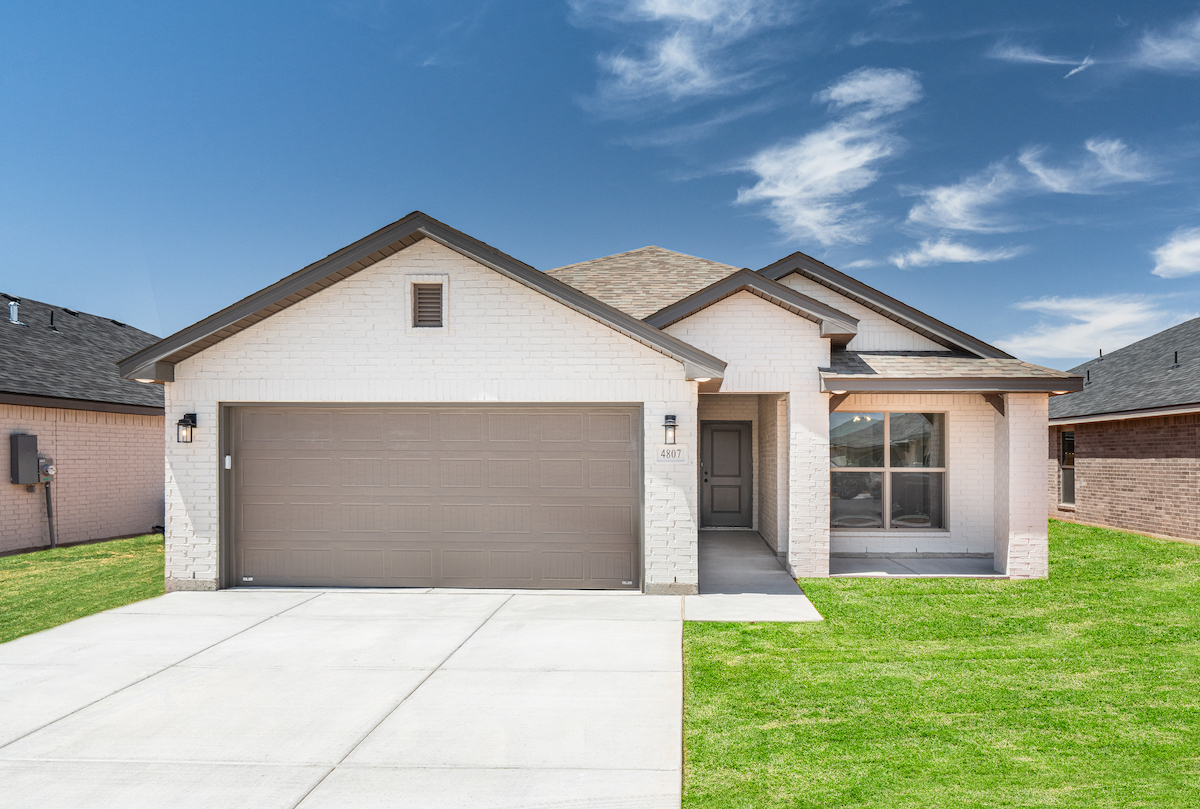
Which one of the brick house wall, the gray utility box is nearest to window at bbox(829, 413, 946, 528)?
the brick house wall

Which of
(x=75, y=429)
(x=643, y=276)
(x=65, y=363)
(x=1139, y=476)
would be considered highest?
(x=643, y=276)

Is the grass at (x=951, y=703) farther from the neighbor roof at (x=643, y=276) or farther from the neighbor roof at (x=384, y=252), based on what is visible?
the neighbor roof at (x=643, y=276)

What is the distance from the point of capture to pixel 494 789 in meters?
3.71

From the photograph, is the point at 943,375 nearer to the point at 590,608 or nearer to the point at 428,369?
the point at 590,608

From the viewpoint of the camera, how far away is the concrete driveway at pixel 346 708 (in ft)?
12.3

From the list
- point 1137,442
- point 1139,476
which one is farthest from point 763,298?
point 1139,476

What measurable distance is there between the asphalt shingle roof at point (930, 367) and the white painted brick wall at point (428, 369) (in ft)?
9.87

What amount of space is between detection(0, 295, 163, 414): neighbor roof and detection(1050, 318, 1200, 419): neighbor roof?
21.6 metres

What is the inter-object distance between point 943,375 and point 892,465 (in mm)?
2038

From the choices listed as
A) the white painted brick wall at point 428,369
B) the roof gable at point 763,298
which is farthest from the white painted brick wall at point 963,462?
the white painted brick wall at point 428,369

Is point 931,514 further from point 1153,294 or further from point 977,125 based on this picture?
point 1153,294

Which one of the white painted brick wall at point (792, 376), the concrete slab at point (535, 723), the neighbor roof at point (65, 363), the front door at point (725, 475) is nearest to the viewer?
the concrete slab at point (535, 723)

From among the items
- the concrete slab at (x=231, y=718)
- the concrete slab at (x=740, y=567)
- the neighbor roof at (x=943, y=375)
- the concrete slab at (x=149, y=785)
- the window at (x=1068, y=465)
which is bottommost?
the concrete slab at (x=740, y=567)

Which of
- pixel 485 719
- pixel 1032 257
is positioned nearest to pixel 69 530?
pixel 485 719
